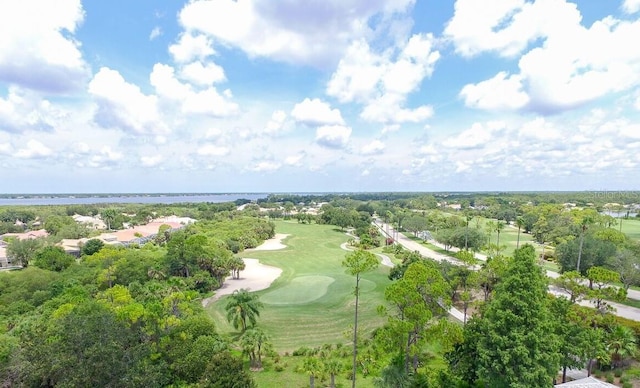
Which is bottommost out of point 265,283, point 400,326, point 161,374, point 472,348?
point 265,283

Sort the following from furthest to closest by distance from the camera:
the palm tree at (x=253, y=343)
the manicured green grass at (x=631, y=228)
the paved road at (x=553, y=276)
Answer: the manicured green grass at (x=631, y=228), the paved road at (x=553, y=276), the palm tree at (x=253, y=343)

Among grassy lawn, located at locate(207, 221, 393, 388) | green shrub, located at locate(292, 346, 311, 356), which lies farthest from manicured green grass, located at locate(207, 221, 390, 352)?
green shrub, located at locate(292, 346, 311, 356)

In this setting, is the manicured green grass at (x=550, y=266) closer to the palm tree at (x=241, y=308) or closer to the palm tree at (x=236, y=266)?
the palm tree at (x=241, y=308)

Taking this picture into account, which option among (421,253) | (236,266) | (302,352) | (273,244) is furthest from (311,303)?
(273,244)

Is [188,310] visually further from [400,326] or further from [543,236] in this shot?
[543,236]

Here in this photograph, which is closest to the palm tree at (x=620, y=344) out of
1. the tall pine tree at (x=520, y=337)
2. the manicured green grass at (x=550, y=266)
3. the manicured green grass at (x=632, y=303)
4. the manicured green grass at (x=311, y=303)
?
the tall pine tree at (x=520, y=337)

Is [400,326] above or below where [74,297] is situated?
above

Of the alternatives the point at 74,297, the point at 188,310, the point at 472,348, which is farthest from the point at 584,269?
the point at 74,297
